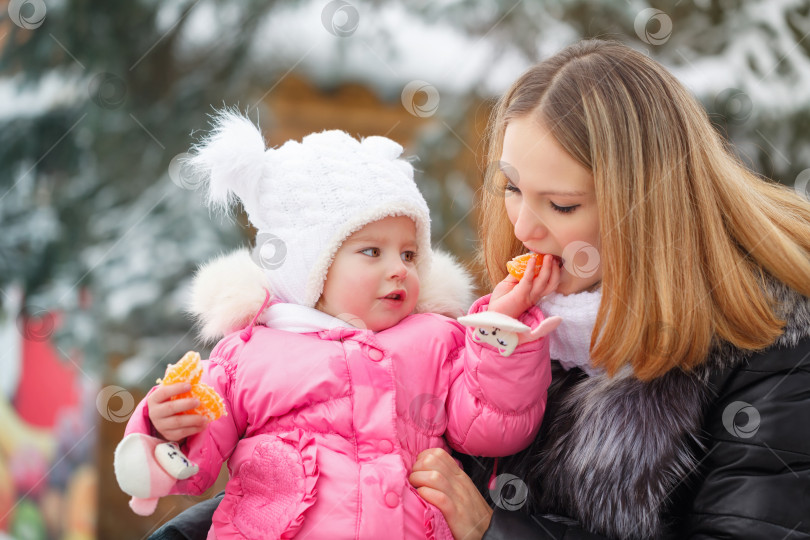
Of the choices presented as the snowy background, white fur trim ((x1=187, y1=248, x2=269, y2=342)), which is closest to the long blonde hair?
white fur trim ((x1=187, y1=248, x2=269, y2=342))

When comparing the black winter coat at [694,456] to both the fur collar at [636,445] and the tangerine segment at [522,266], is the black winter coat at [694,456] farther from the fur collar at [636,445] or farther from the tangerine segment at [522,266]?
the tangerine segment at [522,266]

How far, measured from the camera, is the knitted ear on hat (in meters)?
1.96

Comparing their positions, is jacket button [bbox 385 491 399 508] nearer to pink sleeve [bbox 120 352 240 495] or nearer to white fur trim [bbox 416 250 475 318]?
pink sleeve [bbox 120 352 240 495]

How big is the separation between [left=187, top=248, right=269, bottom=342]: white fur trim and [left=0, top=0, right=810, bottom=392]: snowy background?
3.80ft

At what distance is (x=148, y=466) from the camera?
1582 millimetres

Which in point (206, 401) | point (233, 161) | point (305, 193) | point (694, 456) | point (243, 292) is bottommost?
point (694, 456)

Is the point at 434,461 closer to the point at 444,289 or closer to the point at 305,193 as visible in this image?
the point at 444,289

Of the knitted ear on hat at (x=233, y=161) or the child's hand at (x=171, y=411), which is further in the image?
the knitted ear on hat at (x=233, y=161)

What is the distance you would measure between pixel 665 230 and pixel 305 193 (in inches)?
34.5

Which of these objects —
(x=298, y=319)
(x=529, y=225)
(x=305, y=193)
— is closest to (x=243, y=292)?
(x=298, y=319)

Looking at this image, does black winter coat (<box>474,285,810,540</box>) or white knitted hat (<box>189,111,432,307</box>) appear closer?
black winter coat (<box>474,285,810,540</box>)

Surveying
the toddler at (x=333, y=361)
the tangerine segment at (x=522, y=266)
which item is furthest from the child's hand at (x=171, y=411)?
the tangerine segment at (x=522, y=266)

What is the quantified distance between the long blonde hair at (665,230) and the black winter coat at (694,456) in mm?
56

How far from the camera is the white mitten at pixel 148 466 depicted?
158 centimetres
